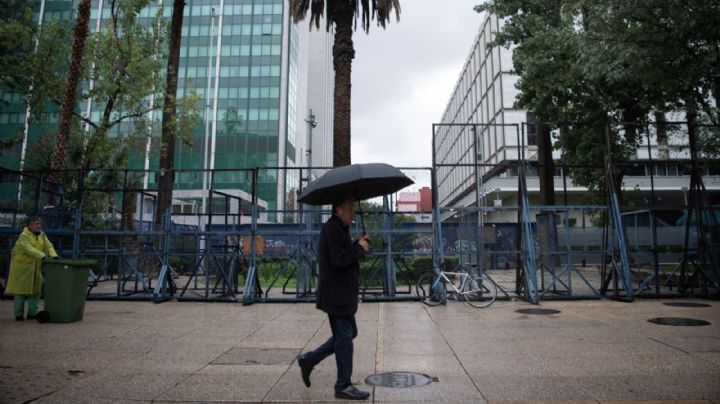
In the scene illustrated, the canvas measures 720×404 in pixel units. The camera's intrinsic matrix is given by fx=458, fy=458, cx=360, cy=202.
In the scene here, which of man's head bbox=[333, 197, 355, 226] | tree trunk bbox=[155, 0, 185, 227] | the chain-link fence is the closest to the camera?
man's head bbox=[333, 197, 355, 226]

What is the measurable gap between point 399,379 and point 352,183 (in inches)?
81.6

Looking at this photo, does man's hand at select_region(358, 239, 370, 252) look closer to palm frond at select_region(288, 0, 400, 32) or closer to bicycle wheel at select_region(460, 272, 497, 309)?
bicycle wheel at select_region(460, 272, 497, 309)

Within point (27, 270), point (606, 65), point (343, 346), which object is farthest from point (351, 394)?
point (606, 65)

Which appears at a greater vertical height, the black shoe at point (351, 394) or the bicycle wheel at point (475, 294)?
the bicycle wheel at point (475, 294)

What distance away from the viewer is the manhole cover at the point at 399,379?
14.9 feet

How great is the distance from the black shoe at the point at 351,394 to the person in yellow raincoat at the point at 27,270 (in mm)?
7031

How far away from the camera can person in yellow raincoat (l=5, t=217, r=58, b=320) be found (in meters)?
8.26

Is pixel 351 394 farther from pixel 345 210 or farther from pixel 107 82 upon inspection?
pixel 107 82

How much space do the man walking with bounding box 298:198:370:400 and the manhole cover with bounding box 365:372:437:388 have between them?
514mm

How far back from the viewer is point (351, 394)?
4.04 meters

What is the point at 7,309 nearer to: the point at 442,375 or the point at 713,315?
the point at 442,375

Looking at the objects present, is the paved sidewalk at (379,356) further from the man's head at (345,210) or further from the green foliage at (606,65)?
the green foliage at (606,65)

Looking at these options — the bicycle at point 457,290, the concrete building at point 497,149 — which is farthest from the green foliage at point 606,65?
the bicycle at point 457,290

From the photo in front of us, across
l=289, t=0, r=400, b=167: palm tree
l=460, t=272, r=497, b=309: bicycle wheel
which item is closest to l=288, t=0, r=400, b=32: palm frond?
l=289, t=0, r=400, b=167: palm tree
